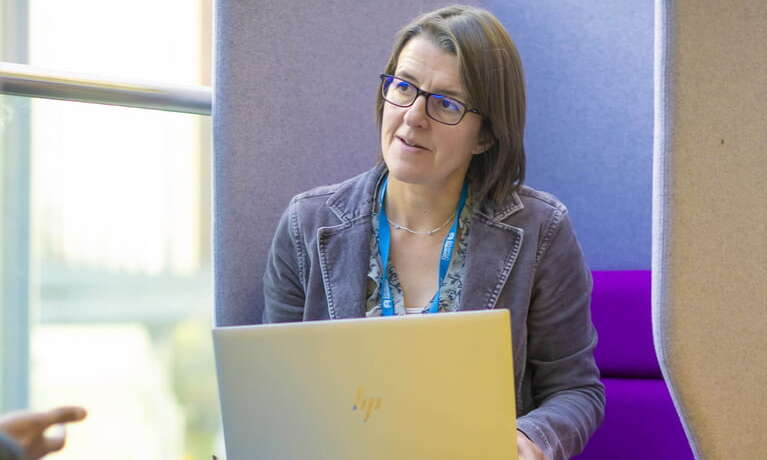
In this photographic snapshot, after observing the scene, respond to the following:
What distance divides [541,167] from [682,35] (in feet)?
3.08

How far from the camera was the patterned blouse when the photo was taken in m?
1.43

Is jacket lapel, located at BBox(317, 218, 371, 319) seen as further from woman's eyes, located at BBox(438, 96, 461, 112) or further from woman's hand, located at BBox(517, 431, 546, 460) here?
woman's hand, located at BBox(517, 431, 546, 460)

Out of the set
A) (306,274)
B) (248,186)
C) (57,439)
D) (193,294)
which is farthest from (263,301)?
(57,439)

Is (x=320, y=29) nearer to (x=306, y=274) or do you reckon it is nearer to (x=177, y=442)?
(x=306, y=274)

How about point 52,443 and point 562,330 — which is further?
point 562,330

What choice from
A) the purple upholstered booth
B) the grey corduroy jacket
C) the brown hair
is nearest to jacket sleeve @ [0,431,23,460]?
the grey corduroy jacket

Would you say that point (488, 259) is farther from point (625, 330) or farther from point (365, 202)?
point (625, 330)

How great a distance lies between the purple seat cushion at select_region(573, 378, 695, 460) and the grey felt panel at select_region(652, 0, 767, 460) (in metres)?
0.60

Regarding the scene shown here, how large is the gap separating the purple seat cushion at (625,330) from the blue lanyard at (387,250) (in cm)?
40

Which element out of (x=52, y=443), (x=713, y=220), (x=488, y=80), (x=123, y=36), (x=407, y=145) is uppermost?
(x=123, y=36)

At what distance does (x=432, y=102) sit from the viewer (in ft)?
4.63

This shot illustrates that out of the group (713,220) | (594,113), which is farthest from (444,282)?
(594,113)

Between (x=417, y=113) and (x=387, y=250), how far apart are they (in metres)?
0.24

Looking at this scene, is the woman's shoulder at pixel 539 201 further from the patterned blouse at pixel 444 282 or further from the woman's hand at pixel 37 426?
the woman's hand at pixel 37 426
